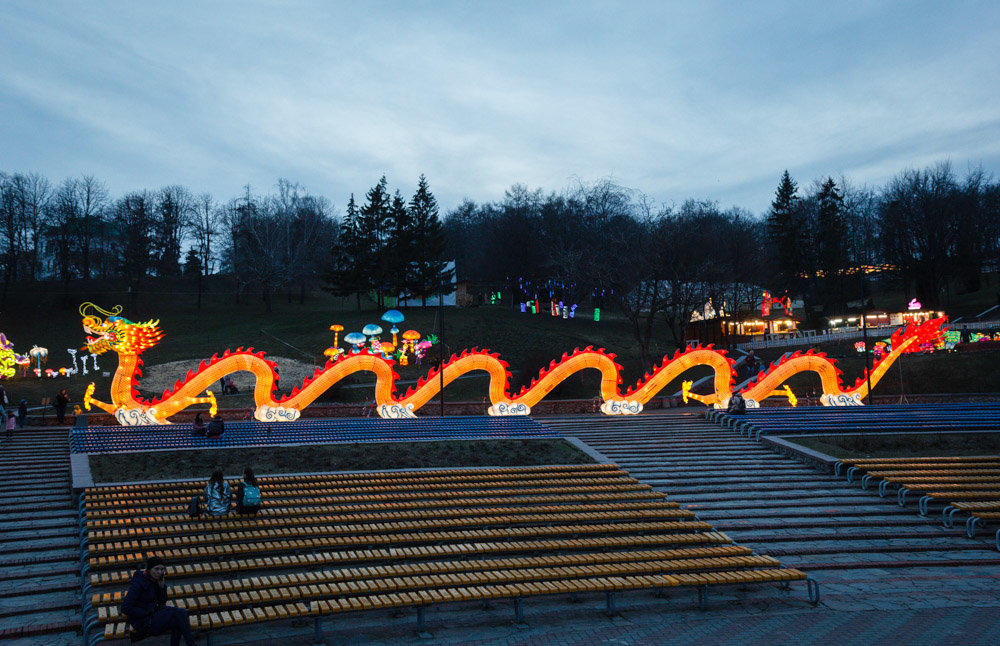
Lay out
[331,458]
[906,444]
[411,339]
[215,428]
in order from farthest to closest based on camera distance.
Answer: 1. [411,339]
2. [906,444]
3. [215,428]
4. [331,458]

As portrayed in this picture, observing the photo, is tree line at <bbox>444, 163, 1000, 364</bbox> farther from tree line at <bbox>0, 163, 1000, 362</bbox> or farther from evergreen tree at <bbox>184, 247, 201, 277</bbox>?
evergreen tree at <bbox>184, 247, 201, 277</bbox>

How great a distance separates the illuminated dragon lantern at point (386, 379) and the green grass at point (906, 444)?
16.5 feet

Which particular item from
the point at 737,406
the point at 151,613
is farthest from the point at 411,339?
A: the point at 151,613

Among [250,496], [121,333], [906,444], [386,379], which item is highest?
[121,333]

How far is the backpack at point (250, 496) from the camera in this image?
1425cm

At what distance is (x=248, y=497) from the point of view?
46.8 feet

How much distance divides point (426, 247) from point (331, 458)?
43228 millimetres

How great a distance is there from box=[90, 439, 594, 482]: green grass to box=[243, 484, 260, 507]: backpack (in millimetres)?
3743

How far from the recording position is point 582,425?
26.1 meters

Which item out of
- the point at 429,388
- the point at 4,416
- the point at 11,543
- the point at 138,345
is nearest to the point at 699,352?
the point at 429,388

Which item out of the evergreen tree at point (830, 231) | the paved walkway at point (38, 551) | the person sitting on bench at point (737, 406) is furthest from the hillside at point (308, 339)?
the evergreen tree at point (830, 231)

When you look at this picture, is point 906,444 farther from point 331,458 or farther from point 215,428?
point 215,428

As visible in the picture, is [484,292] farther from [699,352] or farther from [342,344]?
[699,352]

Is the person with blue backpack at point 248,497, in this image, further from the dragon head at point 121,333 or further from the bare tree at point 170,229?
the bare tree at point 170,229
